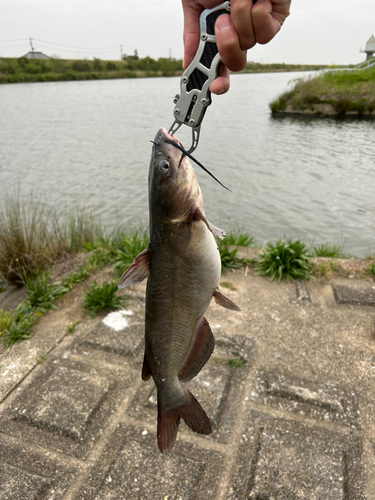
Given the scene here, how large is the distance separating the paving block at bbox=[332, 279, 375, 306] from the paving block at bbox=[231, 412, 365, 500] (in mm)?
1965

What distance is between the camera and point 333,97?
25797 millimetres

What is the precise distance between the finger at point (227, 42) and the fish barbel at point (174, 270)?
0.46 meters

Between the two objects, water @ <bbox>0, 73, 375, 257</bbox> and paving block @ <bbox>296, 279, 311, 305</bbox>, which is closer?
paving block @ <bbox>296, 279, 311, 305</bbox>

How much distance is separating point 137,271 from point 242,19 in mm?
1251

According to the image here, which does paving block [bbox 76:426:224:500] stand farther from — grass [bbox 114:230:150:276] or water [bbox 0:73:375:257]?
water [bbox 0:73:375:257]

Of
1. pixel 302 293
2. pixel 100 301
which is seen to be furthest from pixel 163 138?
pixel 302 293

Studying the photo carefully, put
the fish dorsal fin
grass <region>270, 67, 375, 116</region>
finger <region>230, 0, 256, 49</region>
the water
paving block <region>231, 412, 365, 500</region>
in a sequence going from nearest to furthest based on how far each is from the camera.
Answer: finger <region>230, 0, 256, 49</region>
the fish dorsal fin
paving block <region>231, 412, 365, 500</region>
the water
grass <region>270, 67, 375, 116</region>

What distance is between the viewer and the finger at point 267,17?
161 cm

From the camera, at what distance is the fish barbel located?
1760mm

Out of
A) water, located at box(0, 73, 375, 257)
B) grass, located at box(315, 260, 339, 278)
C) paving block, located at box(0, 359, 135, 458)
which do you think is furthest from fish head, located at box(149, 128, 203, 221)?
water, located at box(0, 73, 375, 257)

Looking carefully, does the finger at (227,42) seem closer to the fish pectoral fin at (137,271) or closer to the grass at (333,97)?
the fish pectoral fin at (137,271)

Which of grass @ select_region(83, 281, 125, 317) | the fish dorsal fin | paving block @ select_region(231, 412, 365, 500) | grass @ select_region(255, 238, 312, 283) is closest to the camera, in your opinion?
the fish dorsal fin

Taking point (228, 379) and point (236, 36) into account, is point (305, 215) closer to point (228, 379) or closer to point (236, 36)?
point (228, 379)

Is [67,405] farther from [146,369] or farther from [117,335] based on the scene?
[146,369]
